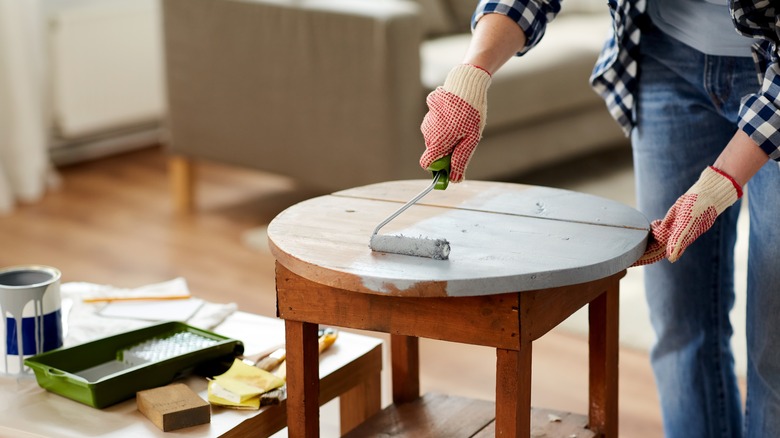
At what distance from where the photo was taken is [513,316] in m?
1.05

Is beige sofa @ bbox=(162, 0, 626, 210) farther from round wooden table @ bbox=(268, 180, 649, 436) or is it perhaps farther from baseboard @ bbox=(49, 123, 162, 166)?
round wooden table @ bbox=(268, 180, 649, 436)

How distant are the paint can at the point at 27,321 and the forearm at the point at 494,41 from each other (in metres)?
0.59

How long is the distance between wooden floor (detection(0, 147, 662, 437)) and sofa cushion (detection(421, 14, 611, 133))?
2.01 feet

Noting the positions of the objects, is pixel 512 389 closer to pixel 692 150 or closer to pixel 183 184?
pixel 692 150

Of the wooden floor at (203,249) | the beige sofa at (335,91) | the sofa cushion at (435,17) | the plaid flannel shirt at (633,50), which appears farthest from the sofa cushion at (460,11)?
the plaid flannel shirt at (633,50)

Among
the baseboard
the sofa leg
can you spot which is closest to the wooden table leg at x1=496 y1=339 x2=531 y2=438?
the sofa leg

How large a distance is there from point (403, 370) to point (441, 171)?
0.35 meters

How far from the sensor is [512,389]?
1067 millimetres

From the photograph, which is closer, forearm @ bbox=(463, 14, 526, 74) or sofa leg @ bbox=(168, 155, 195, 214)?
forearm @ bbox=(463, 14, 526, 74)

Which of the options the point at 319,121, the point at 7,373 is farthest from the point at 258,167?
the point at 7,373

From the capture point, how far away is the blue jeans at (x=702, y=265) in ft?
4.19

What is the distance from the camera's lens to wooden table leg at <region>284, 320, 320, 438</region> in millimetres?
1182

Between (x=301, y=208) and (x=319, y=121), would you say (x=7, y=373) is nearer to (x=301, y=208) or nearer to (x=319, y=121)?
(x=301, y=208)

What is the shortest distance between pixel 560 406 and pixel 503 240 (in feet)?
2.78
